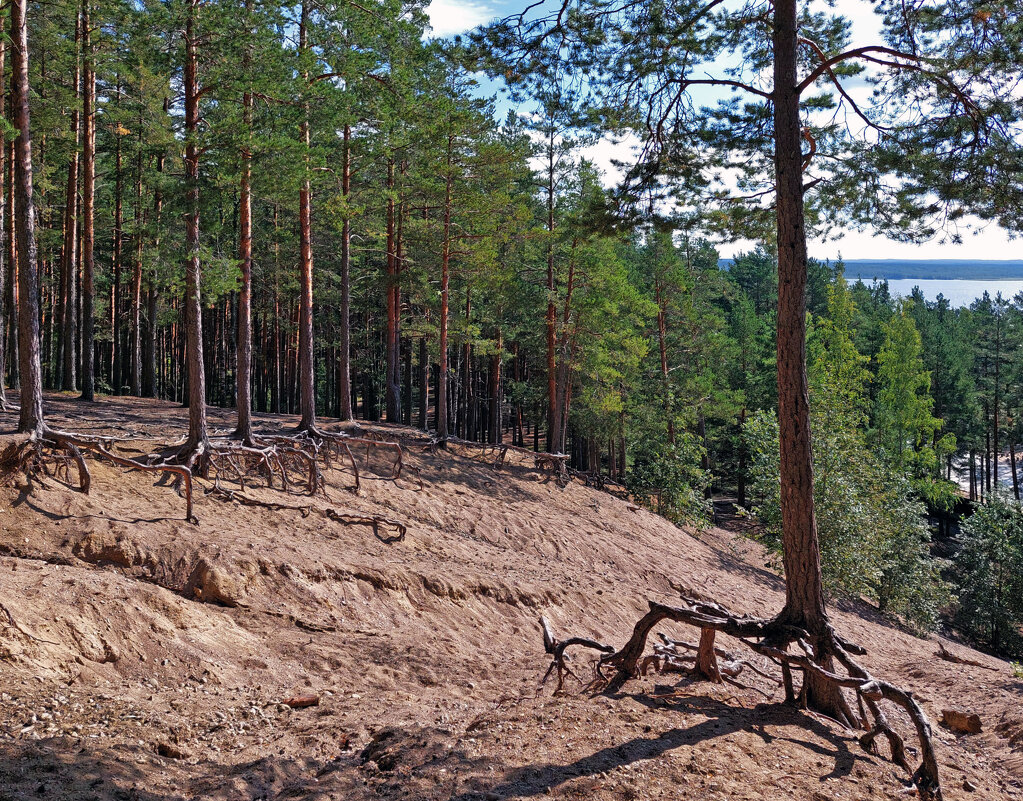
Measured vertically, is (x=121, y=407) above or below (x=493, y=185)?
below

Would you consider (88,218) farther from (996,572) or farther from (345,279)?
(996,572)

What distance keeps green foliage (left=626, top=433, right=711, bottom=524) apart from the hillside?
13430mm

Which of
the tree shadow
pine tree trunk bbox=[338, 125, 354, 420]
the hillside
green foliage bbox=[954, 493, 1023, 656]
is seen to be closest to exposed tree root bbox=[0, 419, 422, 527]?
the hillside

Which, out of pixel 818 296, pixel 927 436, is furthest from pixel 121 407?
pixel 818 296

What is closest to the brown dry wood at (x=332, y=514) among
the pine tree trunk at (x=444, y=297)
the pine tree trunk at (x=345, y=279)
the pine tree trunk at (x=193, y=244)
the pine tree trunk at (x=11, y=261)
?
the pine tree trunk at (x=193, y=244)

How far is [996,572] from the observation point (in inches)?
1121

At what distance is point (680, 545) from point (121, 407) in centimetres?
1764

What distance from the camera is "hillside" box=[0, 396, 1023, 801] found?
484 centimetres

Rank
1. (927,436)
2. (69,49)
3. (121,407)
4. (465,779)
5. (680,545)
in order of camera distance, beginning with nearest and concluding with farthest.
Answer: (465,779)
(69,49)
(121,407)
(680,545)
(927,436)

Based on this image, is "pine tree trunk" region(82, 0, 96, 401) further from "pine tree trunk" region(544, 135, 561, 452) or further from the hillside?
"pine tree trunk" region(544, 135, 561, 452)

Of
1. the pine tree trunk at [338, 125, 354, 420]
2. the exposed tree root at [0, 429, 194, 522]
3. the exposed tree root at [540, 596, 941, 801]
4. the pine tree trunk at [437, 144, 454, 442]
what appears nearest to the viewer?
the exposed tree root at [540, 596, 941, 801]

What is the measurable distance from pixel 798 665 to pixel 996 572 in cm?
2873

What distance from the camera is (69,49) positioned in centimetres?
1745

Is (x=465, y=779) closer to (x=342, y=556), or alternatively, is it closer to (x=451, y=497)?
(x=342, y=556)
